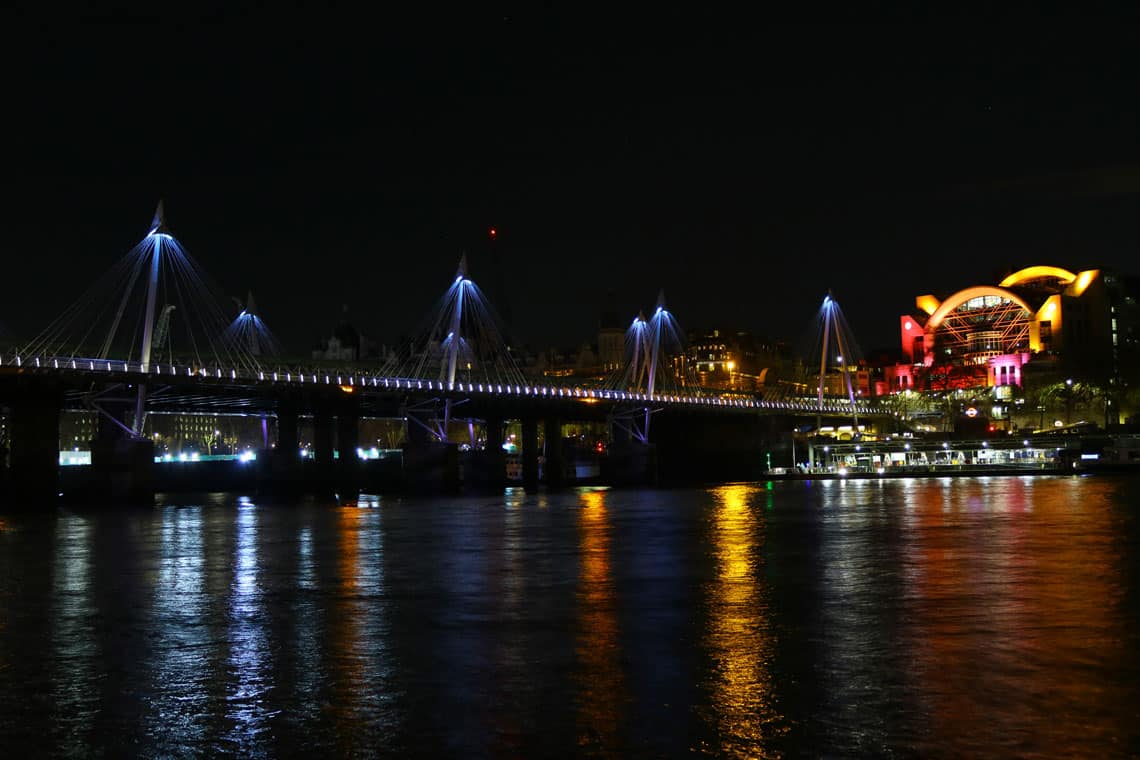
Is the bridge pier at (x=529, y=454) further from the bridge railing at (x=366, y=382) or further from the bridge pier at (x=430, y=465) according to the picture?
the bridge pier at (x=430, y=465)

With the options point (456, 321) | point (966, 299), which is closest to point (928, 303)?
point (966, 299)

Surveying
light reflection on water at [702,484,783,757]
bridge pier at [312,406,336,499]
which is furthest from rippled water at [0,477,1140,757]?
bridge pier at [312,406,336,499]

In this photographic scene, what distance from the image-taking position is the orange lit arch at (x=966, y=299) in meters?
178

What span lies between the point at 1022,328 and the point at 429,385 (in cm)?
10613

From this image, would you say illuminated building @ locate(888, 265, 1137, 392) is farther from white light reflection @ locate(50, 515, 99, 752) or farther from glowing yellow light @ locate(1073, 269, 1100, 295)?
white light reflection @ locate(50, 515, 99, 752)

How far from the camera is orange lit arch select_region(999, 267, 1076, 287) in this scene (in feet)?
587

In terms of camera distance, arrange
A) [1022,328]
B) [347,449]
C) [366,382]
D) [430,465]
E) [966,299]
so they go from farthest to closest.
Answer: [966,299]
[1022,328]
[347,449]
[430,465]
[366,382]

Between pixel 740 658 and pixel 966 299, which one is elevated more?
pixel 966 299

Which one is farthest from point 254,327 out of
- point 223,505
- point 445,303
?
point 223,505

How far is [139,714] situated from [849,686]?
9016mm

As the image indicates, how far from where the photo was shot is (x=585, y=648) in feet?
62.3

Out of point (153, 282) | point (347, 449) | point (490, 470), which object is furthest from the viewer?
point (490, 470)

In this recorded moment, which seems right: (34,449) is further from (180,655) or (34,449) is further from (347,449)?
(180,655)

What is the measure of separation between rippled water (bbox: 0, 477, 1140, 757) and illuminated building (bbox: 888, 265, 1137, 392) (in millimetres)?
139948
